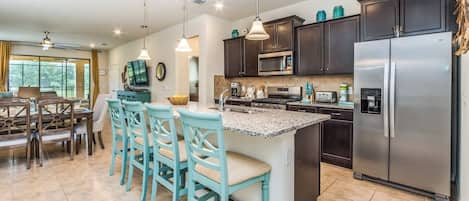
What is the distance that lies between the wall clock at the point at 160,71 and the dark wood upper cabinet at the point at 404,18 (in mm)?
4707

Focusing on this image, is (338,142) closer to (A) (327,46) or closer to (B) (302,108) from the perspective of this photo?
(B) (302,108)

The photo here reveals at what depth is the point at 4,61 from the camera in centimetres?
790

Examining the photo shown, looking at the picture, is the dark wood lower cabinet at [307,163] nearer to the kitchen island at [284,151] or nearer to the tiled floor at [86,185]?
the kitchen island at [284,151]

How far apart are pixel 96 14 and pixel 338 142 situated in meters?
5.05

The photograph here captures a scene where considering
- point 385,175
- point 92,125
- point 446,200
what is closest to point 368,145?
point 385,175

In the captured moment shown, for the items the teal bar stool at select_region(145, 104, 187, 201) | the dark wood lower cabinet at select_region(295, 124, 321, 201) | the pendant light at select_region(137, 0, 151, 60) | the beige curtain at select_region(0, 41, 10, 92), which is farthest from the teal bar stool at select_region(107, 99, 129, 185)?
the beige curtain at select_region(0, 41, 10, 92)

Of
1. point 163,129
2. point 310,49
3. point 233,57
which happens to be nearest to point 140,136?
point 163,129

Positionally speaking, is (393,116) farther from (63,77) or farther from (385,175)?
(63,77)

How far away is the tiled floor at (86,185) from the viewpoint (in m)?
2.56

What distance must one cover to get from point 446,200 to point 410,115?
884mm

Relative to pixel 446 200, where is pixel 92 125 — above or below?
above

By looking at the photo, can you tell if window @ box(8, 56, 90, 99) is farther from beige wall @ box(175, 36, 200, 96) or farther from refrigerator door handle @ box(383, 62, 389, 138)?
refrigerator door handle @ box(383, 62, 389, 138)

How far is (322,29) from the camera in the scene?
3770 millimetres

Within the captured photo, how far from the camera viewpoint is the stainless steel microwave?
4.20m
